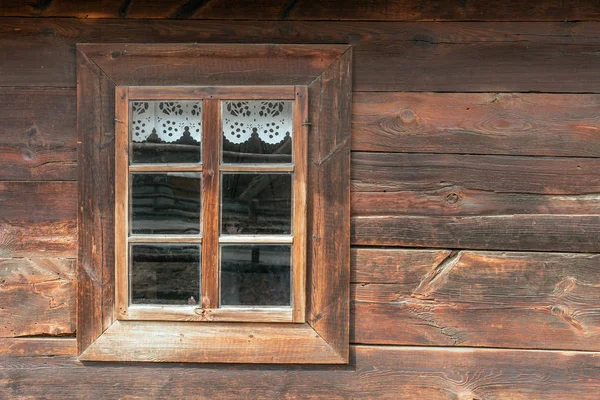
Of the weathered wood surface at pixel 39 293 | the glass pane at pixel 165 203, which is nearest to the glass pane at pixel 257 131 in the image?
the glass pane at pixel 165 203

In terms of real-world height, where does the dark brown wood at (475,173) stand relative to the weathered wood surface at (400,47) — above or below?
below

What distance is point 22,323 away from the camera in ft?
6.17

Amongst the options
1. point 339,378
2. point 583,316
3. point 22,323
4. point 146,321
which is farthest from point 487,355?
point 22,323

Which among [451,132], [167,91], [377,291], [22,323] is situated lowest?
[22,323]

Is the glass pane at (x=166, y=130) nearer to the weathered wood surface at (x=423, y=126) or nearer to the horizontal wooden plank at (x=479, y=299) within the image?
the weathered wood surface at (x=423, y=126)

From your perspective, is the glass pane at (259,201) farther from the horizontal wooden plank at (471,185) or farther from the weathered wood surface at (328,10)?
the weathered wood surface at (328,10)

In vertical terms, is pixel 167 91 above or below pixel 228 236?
above

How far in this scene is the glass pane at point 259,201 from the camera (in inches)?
72.9

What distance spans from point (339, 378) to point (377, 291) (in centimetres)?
34

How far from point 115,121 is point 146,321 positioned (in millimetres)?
715

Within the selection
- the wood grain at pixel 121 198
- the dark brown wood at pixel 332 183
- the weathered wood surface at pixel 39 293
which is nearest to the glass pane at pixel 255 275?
the dark brown wood at pixel 332 183

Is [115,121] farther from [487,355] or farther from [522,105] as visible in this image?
[487,355]

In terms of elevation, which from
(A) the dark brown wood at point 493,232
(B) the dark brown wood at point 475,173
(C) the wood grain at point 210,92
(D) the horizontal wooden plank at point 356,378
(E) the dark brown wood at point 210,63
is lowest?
(D) the horizontal wooden plank at point 356,378

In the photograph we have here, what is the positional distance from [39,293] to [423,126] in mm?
1490
